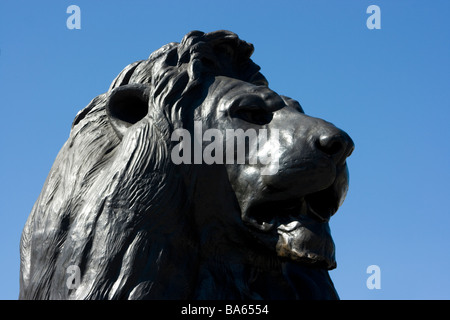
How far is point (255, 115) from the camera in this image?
4074mm

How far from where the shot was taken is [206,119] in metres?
4.00

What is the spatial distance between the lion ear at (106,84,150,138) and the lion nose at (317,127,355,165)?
94 cm

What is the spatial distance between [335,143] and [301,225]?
43 cm

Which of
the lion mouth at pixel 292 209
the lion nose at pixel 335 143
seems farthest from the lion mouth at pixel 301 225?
the lion nose at pixel 335 143

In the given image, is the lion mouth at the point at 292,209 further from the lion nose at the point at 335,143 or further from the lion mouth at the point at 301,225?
the lion nose at the point at 335,143

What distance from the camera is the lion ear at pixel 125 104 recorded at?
13.5 feet

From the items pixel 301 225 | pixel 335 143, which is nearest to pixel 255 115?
pixel 335 143

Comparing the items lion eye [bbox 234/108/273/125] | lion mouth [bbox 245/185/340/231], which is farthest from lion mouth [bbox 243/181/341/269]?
lion eye [bbox 234/108/273/125]

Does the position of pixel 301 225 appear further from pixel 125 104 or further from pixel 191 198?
pixel 125 104

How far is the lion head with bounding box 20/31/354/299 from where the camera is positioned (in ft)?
12.3

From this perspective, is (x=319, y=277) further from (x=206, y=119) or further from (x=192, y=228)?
(x=206, y=119)

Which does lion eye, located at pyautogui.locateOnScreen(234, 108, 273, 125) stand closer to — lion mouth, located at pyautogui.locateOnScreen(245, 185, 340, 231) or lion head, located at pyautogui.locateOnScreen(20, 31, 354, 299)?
lion head, located at pyautogui.locateOnScreen(20, 31, 354, 299)

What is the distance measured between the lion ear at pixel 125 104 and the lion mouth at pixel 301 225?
0.79 metres

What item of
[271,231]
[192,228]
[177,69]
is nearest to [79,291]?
[192,228]
